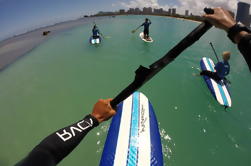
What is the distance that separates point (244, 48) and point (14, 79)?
1550cm

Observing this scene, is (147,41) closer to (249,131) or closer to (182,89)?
(182,89)

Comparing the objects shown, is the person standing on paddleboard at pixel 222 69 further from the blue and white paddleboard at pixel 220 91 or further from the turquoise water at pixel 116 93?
the turquoise water at pixel 116 93

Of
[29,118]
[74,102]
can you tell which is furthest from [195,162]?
[29,118]

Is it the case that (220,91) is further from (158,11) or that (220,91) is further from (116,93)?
(158,11)

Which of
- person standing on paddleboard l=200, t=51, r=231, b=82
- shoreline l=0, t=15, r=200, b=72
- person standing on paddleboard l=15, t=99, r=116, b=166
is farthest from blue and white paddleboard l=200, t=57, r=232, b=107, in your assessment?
shoreline l=0, t=15, r=200, b=72

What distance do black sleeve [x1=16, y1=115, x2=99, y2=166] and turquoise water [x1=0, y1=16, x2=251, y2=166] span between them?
3550mm

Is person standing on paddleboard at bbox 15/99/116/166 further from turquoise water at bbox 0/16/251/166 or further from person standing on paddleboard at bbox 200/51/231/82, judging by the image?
person standing on paddleboard at bbox 200/51/231/82

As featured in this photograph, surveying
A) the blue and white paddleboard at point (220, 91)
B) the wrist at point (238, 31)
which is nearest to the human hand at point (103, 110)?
the wrist at point (238, 31)

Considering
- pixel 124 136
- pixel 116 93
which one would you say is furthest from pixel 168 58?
pixel 116 93

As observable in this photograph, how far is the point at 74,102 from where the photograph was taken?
804 centimetres

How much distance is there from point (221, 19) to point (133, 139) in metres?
3.50

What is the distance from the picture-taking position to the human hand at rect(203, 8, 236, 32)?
153cm

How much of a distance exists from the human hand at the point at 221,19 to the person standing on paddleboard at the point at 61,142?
53.4 inches

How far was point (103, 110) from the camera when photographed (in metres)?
2.01
